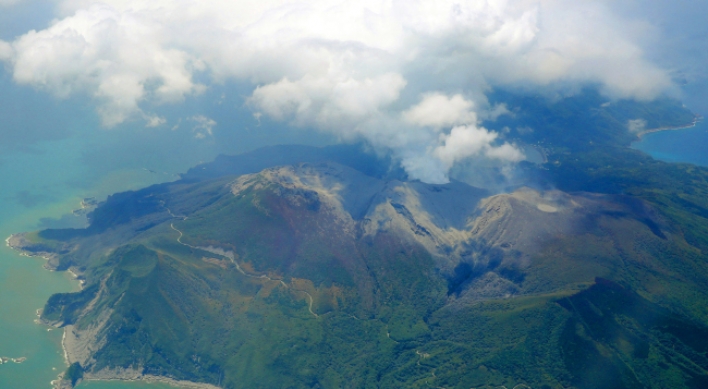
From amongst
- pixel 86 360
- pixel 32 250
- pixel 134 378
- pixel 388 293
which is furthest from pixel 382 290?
pixel 32 250

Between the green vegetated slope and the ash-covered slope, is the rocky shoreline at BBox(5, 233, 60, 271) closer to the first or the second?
the ash-covered slope

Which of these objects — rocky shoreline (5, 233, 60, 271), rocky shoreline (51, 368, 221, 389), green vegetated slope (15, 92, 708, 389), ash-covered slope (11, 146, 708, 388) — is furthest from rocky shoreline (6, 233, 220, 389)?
rocky shoreline (5, 233, 60, 271)

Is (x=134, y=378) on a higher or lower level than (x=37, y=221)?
lower

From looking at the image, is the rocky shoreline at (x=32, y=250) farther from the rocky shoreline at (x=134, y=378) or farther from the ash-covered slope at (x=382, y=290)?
the rocky shoreline at (x=134, y=378)

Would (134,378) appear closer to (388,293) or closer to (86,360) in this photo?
(86,360)

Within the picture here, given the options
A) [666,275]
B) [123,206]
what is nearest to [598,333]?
[666,275]

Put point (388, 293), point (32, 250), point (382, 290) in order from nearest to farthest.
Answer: point (388, 293), point (382, 290), point (32, 250)
